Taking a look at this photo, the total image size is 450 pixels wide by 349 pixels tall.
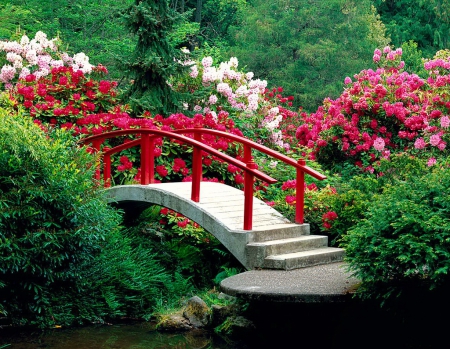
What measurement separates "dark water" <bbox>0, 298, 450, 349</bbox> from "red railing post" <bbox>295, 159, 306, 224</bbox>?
1766 millimetres

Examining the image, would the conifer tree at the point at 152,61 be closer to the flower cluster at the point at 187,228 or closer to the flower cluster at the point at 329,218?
the flower cluster at the point at 187,228

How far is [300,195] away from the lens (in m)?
9.83

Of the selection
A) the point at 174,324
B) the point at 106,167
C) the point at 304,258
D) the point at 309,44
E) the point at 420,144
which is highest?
the point at 309,44

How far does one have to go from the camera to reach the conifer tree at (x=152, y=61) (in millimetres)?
13875

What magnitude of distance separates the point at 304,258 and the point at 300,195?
38.6 inches

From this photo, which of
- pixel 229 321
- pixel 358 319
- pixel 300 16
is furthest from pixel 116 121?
pixel 300 16

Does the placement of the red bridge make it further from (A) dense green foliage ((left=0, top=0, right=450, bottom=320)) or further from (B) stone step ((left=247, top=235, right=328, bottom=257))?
(A) dense green foliage ((left=0, top=0, right=450, bottom=320))

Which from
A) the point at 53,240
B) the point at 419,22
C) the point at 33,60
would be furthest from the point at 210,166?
the point at 419,22

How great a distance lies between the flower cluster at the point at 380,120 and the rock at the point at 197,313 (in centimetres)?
479

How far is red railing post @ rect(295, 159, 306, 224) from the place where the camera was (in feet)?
31.7

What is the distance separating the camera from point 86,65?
588 inches

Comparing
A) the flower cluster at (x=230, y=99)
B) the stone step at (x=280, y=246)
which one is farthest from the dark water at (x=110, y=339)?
the flower cluster at (x=230, y=99)

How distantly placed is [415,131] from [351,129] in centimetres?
105

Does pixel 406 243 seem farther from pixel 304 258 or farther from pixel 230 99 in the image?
pixel 230 99
